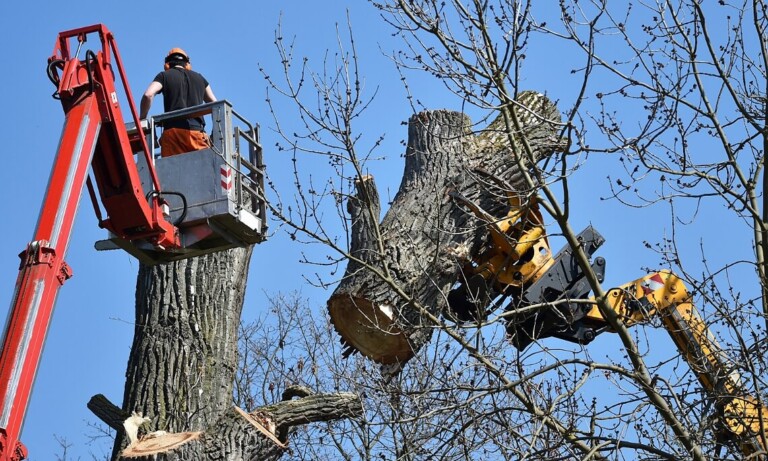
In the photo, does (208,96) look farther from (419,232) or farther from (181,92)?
(419,232)

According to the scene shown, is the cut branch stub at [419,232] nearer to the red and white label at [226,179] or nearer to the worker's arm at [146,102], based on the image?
the red and white label at [226,179]

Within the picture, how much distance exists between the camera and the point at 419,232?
10.0 meters

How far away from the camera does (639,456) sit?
8.53 meters

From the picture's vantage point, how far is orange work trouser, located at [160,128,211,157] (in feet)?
32.5

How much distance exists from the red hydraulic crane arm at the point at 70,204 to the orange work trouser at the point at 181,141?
37cm

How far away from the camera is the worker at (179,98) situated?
9.91m

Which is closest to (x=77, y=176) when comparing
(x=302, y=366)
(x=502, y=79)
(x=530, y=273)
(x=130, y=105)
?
(x=130, y=105)

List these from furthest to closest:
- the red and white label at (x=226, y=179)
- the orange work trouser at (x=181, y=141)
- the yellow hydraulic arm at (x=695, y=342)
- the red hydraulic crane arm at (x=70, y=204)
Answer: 1. the orange work trouser at (x=181, y=141)
2. the red and white label at (x=226, y=179)
3. the yellow hydraulic arm at (x=695, y=342)
4. the red hydraulic crane arm at (x=70, y=204)

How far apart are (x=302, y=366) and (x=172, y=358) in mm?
6974

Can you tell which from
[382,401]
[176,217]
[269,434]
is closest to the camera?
[269,434]

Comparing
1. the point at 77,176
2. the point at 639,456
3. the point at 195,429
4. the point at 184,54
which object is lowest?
the point at 639,456

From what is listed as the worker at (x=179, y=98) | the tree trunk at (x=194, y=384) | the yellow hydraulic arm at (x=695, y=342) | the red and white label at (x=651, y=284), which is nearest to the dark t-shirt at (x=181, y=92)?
the worker at (x=179, y=98)

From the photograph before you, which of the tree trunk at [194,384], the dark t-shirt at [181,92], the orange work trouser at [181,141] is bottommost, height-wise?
the tree trunk at [194,384]

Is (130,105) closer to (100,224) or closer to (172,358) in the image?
(100,224)
